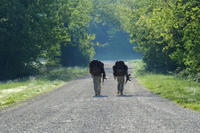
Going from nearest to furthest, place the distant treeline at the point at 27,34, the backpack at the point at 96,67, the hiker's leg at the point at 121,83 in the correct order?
the backpack at the point at 96,67
the hiker's leg at the point at 121,83
the distant treeline at the point at 27,34

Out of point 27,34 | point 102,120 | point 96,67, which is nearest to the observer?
point 102,120

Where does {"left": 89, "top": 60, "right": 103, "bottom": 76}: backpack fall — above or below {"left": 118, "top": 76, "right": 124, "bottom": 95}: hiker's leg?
above

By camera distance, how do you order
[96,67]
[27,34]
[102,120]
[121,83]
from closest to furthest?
[102,120] → [96,67] → [121,83] → [27,34]

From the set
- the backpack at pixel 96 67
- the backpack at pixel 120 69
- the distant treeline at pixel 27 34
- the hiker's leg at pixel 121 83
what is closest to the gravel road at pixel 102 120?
the backpack at pixel 96 67

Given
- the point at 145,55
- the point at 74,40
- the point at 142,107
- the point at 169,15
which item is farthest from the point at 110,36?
the point at 142,107

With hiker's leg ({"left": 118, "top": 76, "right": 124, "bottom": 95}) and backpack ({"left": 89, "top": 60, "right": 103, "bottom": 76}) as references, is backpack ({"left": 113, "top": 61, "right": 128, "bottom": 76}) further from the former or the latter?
backpack ({"left": 89, "top": 60, "right": 103, "bottom": 76})

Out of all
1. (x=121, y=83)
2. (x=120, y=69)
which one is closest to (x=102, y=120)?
(x=121, y=83)

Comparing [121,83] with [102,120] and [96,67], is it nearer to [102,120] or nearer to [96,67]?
[96,67]

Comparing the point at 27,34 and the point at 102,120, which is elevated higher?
the point at 27,34

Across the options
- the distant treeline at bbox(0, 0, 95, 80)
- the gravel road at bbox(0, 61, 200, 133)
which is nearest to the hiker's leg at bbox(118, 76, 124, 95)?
the gravel road at bbox(0, 61, 200, 133)

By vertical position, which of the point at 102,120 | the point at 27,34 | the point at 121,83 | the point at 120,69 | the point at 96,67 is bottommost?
the point at 121,83

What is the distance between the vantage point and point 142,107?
1402 cm

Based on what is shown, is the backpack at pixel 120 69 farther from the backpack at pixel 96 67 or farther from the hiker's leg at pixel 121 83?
the backpack at pixel 96 67

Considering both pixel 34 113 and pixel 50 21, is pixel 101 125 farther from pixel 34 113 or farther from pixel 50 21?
pixel 50 21
